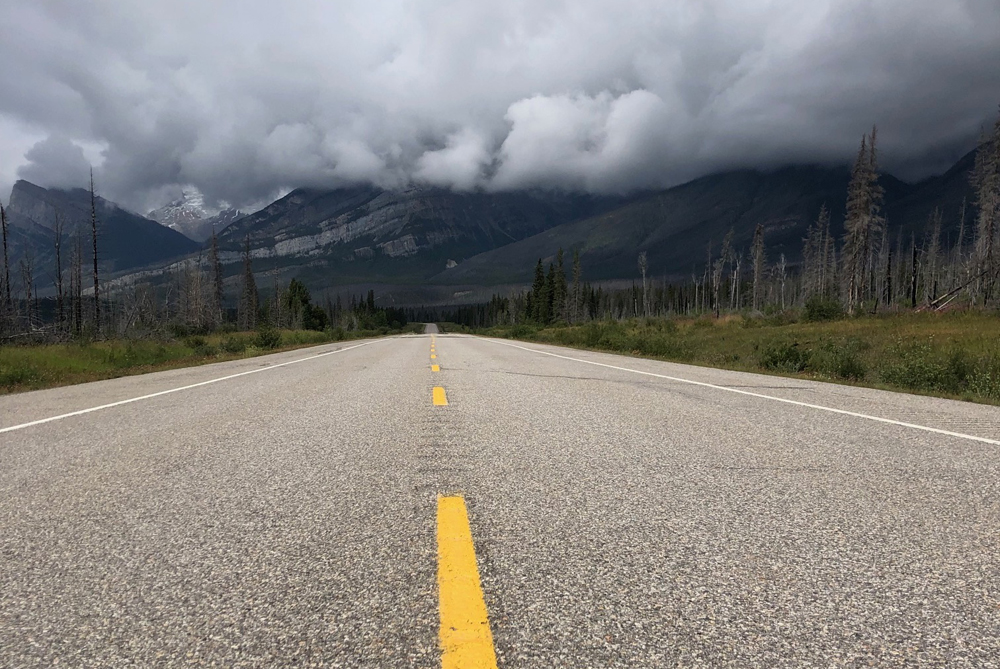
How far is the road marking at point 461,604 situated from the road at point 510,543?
0.02 metres

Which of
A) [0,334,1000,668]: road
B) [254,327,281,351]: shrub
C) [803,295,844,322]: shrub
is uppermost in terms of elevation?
[803,295,844,322]: shrub

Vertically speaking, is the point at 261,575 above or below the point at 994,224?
below

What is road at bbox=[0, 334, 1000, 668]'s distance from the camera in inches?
66.8

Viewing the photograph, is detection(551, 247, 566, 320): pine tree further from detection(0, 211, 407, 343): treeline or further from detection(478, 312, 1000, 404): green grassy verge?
detection(478, 312, 1000, 404): green grassy verge

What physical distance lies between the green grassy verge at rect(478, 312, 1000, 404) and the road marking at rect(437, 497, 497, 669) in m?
9.89

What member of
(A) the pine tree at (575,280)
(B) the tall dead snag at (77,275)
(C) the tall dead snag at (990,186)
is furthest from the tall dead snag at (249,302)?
(C) the tall dead snag at (990,186)

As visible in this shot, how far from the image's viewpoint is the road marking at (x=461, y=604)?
1578 mm

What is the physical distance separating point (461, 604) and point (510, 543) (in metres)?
0.60

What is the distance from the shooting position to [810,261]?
9856 centimetres

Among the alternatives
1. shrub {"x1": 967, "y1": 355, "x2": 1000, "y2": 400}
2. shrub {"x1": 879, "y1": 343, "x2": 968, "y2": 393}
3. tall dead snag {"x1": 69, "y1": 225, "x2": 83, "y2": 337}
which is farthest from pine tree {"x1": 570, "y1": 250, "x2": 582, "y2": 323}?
shrub {"x1": 879, "y1": 343, "x2": 968, "y2": 393}

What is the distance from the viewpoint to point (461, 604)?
187 centimetres

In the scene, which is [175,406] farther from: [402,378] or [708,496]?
[708,496]

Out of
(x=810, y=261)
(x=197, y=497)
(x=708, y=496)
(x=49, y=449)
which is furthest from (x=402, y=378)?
(x=810, y=261)

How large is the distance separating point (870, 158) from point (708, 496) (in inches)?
2215
